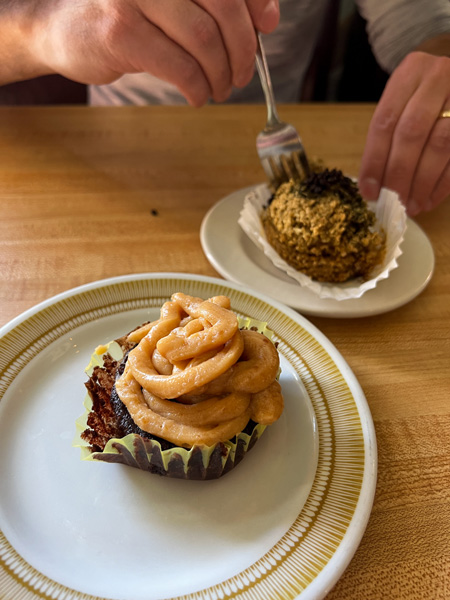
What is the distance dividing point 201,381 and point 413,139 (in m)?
1.48

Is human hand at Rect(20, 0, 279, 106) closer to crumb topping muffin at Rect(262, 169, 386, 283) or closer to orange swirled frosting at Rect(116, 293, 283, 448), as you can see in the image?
crumb topping muffin at Rect(262, 169, 386, 283)

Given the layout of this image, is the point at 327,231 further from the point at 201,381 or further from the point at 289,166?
the point at 201,381

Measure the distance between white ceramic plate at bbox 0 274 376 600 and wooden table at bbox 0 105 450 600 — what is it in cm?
11

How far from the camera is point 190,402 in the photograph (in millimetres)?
1090

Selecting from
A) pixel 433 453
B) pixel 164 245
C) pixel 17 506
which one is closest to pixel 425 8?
pixel 164 245

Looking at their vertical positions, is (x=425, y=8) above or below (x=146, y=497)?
above

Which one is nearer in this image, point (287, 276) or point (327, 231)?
point (327, 231)

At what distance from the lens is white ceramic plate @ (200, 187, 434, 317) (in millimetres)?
1525

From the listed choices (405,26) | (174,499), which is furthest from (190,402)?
(405,26)

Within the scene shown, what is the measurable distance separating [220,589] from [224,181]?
170 centimetres

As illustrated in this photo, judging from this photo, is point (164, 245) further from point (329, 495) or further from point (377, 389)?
point (329, 495)

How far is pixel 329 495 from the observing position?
102 cm

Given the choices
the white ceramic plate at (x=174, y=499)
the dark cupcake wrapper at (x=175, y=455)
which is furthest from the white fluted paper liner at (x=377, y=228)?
the dark cupcake wrapper at (x=175, y=455)

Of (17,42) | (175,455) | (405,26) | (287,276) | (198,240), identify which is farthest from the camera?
(405,26)
